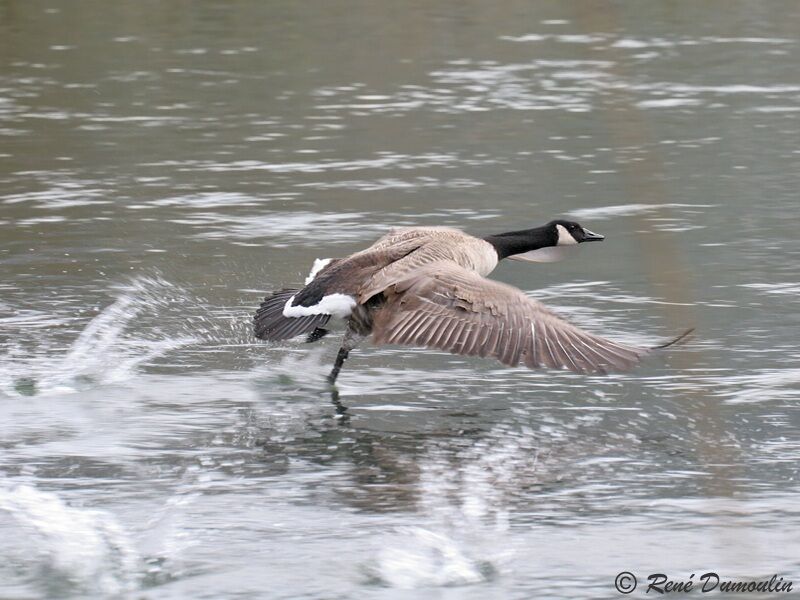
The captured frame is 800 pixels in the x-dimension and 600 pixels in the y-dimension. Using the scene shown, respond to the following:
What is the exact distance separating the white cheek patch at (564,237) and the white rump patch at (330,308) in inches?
67.7

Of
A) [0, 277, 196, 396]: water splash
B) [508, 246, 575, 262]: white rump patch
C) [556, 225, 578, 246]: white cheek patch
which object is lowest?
[0, 277, 196, 396]: water splash

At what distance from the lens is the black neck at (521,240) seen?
7238 millimetres

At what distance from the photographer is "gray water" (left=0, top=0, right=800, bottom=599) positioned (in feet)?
15.1

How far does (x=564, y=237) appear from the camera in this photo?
758 centimetres

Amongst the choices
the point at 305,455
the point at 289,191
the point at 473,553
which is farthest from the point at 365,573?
the point at 289,191

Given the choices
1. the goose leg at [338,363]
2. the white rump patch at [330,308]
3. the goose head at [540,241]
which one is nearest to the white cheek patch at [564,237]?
the goose head at [540,241]

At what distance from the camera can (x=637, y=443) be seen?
5.65m

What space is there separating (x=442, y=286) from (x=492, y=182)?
4449 mm

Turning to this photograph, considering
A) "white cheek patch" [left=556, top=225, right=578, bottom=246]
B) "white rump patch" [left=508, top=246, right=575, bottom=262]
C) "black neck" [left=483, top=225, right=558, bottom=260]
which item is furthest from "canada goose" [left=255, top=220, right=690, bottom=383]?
"white cheek patch" [left=556, top=225, right=578, bottom=246]

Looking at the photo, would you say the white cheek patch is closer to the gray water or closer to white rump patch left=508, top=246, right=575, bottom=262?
white rump patch left=508, top=246, right=575, bottom=262

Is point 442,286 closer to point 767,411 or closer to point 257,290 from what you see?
point 767,411

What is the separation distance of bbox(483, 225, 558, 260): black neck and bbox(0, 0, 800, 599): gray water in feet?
1.27

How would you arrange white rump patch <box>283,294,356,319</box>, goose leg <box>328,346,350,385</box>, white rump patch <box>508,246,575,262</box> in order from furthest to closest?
white rump patch <box>508,246,575,262</box>
goose leg <box>328,346,350,385</box>
white rump patch <box>283,294,356,319</box>

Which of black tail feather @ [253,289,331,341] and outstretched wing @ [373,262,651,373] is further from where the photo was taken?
black tail feather @ [253,289,331,341]
